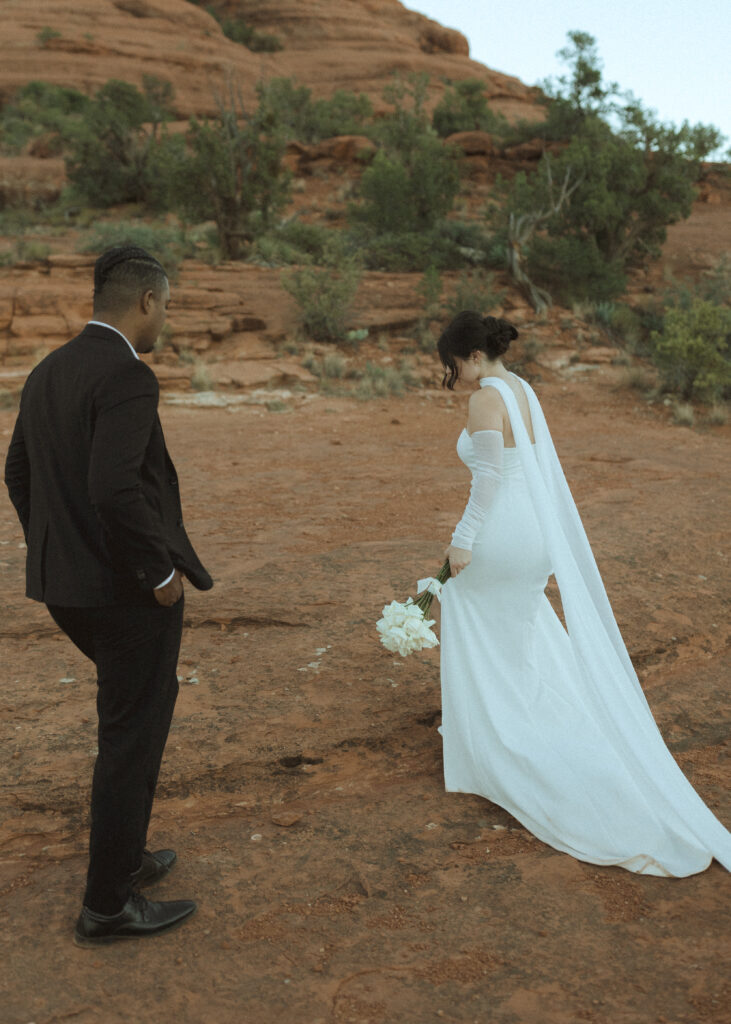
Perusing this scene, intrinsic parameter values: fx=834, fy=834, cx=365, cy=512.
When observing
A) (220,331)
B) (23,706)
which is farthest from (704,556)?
(220,331)

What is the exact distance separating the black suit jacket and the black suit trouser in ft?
0.26

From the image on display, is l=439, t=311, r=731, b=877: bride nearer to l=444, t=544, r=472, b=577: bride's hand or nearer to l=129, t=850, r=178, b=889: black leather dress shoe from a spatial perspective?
l=444, t=544, r=472, b=577: bride's hand

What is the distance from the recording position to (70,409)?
2.23 meters

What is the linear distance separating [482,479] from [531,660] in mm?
792

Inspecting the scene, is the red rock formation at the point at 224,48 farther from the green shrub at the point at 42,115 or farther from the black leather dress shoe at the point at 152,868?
the black leather dress shoe at the point at 152,868

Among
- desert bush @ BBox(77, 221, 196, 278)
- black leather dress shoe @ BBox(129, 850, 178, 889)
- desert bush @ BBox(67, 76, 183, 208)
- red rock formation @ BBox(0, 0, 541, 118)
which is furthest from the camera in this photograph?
red rock formation @ BBox(0, 0, 541, 118)

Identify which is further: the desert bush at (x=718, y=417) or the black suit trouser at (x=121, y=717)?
the desert bush at (x=718, y=417)

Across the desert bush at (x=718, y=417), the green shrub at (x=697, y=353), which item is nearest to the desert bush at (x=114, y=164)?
the green shrub at (x=697, y=353)

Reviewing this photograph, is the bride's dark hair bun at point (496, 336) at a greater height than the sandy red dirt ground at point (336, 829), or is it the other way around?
the bride's dark hair bun at point (496, 336)

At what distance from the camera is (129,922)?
2.46 metres

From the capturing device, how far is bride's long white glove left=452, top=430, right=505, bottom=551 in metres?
3.22

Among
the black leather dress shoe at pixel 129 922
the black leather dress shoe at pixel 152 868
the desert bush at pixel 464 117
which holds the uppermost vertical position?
the desert bush at pixel 464 117

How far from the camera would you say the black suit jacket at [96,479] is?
7.07 feet

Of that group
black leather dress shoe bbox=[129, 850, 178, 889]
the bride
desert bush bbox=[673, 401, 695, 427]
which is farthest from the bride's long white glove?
desert bush bbox=[673, 401, 695, 427]
